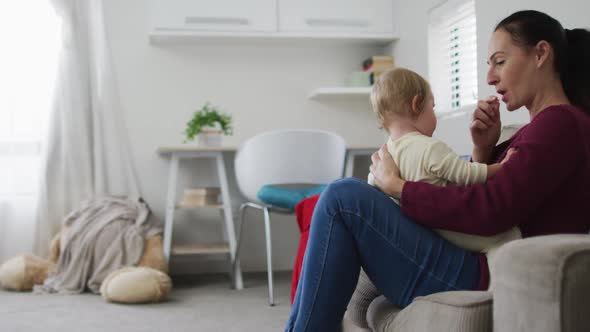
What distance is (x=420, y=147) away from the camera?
1.56m

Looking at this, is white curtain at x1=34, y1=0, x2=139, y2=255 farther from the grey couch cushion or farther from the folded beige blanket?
the grey couch cushion

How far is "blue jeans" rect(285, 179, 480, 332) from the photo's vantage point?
1456mm

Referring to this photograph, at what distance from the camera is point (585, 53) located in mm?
1527

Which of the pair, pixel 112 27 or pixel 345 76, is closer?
pixel 112 27

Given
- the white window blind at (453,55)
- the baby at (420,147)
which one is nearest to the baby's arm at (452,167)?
the baby at (420,147)

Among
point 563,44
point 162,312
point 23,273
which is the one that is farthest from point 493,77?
point 23,273

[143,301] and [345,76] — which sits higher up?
[345,76]

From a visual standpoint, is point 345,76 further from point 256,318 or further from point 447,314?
point 447,314

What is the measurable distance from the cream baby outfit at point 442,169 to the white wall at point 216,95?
264 centimetres

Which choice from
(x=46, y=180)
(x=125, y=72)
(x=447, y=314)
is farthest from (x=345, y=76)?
(x=447, y=314)

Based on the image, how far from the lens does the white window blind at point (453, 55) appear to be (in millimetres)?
3346

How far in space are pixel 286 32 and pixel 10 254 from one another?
2.05 metres

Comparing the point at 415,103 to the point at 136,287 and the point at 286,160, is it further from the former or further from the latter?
the point at 136,287

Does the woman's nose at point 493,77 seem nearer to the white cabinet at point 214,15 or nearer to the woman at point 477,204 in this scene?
the woman at point 477,204
